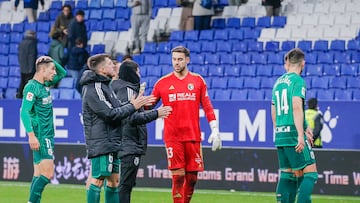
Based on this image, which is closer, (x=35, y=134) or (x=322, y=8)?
(x=35, y=134)

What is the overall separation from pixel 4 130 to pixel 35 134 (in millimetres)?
7976

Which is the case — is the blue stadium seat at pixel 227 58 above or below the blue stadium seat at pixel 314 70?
above

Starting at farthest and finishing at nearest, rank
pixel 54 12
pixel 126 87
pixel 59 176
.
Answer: pixel 54 12 → pixel 59 176 → pixel 126 87

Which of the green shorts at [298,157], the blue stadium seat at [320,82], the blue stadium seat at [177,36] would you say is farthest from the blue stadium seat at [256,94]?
the green shorts at [298,157]

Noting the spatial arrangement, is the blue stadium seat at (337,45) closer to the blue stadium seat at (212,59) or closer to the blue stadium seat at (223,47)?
the blue stadium seat at (223,47)

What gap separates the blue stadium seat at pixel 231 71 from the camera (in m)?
22.9

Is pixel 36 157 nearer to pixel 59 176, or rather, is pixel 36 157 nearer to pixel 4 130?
pixel 59 176

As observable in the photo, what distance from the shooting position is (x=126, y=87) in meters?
12.5

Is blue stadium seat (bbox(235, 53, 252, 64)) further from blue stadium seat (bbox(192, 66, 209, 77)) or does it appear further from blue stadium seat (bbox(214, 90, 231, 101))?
blue stadium seat (bbox(214, 90, 231, 101))

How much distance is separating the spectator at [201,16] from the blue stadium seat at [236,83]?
2438mm

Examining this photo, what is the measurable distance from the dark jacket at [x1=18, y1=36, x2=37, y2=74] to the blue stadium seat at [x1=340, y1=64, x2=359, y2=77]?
6.83 metres

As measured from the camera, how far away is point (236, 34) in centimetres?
2402

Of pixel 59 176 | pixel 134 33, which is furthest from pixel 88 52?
pixel 59 176

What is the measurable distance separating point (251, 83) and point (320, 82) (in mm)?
1533
